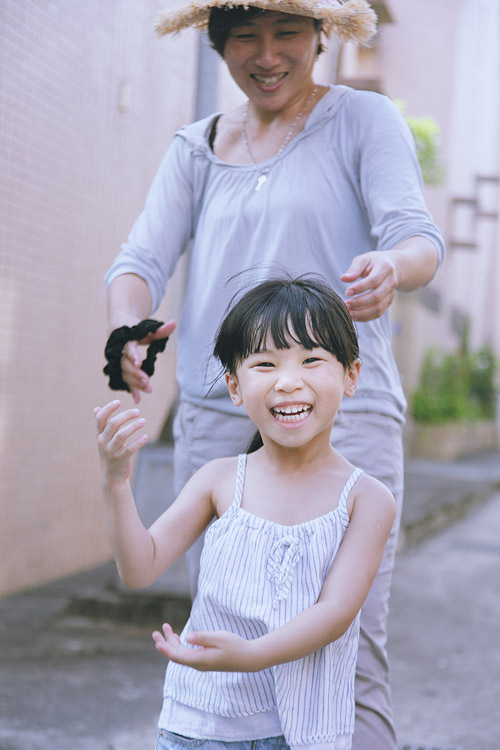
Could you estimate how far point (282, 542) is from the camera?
6.36 feet

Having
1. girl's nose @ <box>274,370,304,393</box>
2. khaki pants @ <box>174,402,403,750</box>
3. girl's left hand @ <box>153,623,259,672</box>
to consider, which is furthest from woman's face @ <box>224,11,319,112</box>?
girl's left hand @ <box>153,623,259,672</box>

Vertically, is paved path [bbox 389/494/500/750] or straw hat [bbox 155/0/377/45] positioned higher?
straw hat [bbox 155/0/377/45]

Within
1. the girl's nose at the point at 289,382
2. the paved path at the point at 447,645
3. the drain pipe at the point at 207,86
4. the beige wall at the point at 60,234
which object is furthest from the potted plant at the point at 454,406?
the girl's nose at the point at 289,382

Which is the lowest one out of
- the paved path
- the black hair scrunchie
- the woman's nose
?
the paved path

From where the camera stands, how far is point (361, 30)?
8.36 ft

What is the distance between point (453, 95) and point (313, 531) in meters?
17.0

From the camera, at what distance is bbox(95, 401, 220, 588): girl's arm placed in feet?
5.89

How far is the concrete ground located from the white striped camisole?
1809 mm

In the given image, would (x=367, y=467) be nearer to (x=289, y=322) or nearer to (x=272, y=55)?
(x=289, y=322)

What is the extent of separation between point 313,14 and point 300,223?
0.46m

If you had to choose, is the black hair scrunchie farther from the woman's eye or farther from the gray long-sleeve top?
the woman's eye

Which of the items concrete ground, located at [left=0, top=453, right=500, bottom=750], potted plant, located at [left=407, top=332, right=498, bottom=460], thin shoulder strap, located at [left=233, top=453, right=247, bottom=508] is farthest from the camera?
potted plant, located at [left=407, top=332, right=498, bottom=460]

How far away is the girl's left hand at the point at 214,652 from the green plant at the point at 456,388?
1440 cm

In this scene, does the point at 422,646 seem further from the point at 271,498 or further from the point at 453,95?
the point at 453,95
